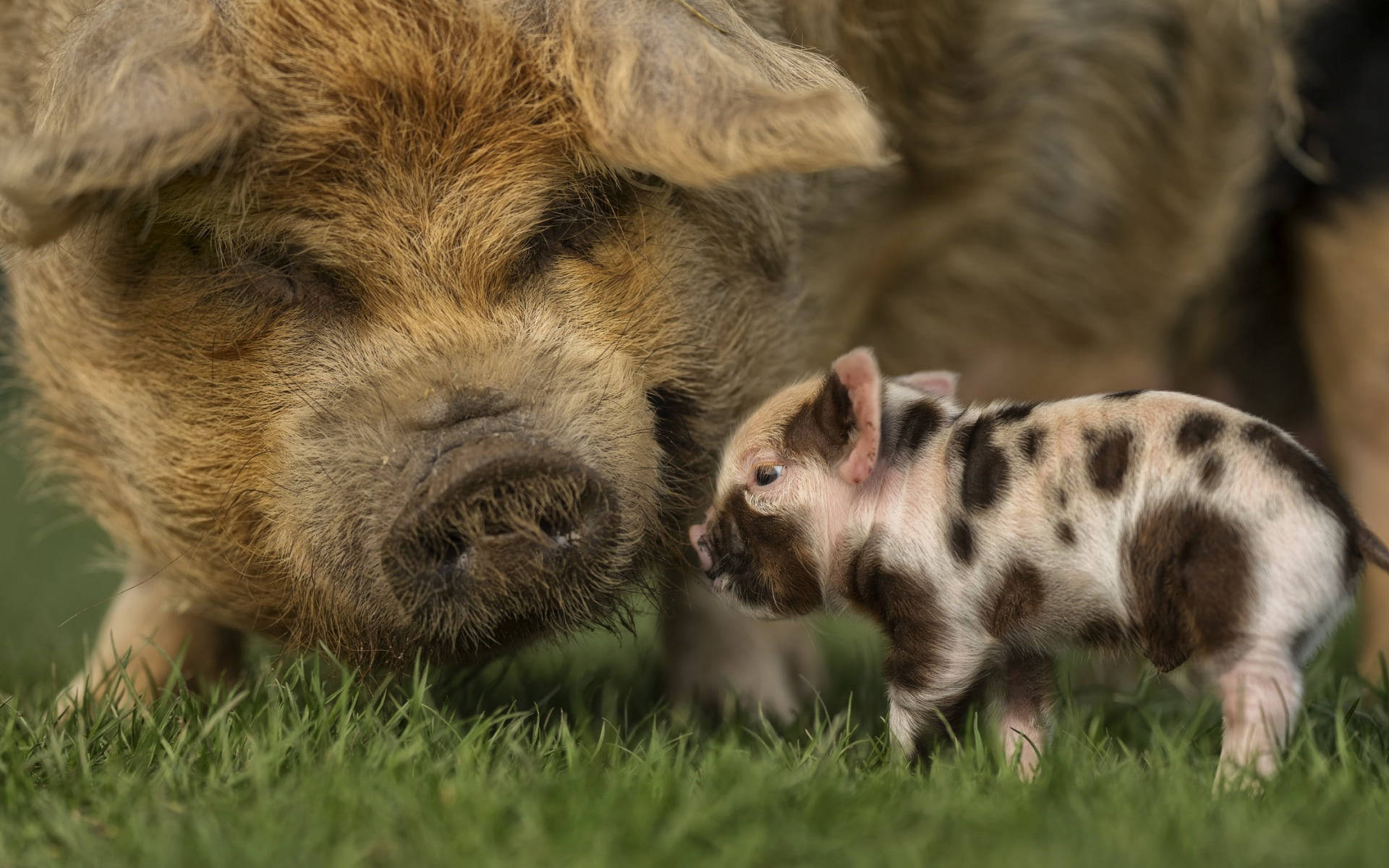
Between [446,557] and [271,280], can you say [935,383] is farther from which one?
[271,280]

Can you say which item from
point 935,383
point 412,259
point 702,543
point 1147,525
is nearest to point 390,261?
point 412,259

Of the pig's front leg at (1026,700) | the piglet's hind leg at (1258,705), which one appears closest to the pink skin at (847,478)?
the pig's front leg at (1026,700)

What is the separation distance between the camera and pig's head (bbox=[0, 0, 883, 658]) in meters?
2.44

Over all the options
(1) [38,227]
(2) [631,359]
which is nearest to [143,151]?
(1) [38,227]

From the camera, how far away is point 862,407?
2604mm

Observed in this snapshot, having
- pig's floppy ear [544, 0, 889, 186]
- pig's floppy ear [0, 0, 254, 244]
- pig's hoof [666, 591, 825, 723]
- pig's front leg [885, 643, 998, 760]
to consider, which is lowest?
pig's hoof [666, 591, 825, 723]

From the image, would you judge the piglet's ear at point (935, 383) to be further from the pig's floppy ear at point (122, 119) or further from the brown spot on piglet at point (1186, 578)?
the pig's floppy ear at point (122, 119)

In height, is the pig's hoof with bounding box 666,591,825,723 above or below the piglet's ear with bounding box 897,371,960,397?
below

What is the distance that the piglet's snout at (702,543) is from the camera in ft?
8.96

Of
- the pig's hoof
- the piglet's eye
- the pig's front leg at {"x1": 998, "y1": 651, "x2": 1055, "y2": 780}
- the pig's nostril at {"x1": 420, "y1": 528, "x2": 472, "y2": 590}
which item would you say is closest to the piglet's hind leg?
the pig's front leg at {"x1": 998, "y1": 651, "x2": 1055, "y2": 780}

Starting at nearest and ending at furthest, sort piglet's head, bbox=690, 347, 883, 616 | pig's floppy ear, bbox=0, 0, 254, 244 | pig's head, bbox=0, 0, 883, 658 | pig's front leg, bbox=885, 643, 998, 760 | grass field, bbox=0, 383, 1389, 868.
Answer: grass field, bbox=0, 383, 1389, 868, pig's floppy ear, bbox=0, 0, 254, 244, pig's head, bbox=0, 0, 883, 658, pig's front leg, bbox=885, 643, 998, 760, piglet's head, bbox=690, 347, 883, 616

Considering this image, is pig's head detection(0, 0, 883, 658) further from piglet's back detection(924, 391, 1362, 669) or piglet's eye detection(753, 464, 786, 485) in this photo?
piglet's back detection(924, 391, 1362, 669)

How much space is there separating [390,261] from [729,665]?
1573mm

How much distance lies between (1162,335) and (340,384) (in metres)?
2.71
